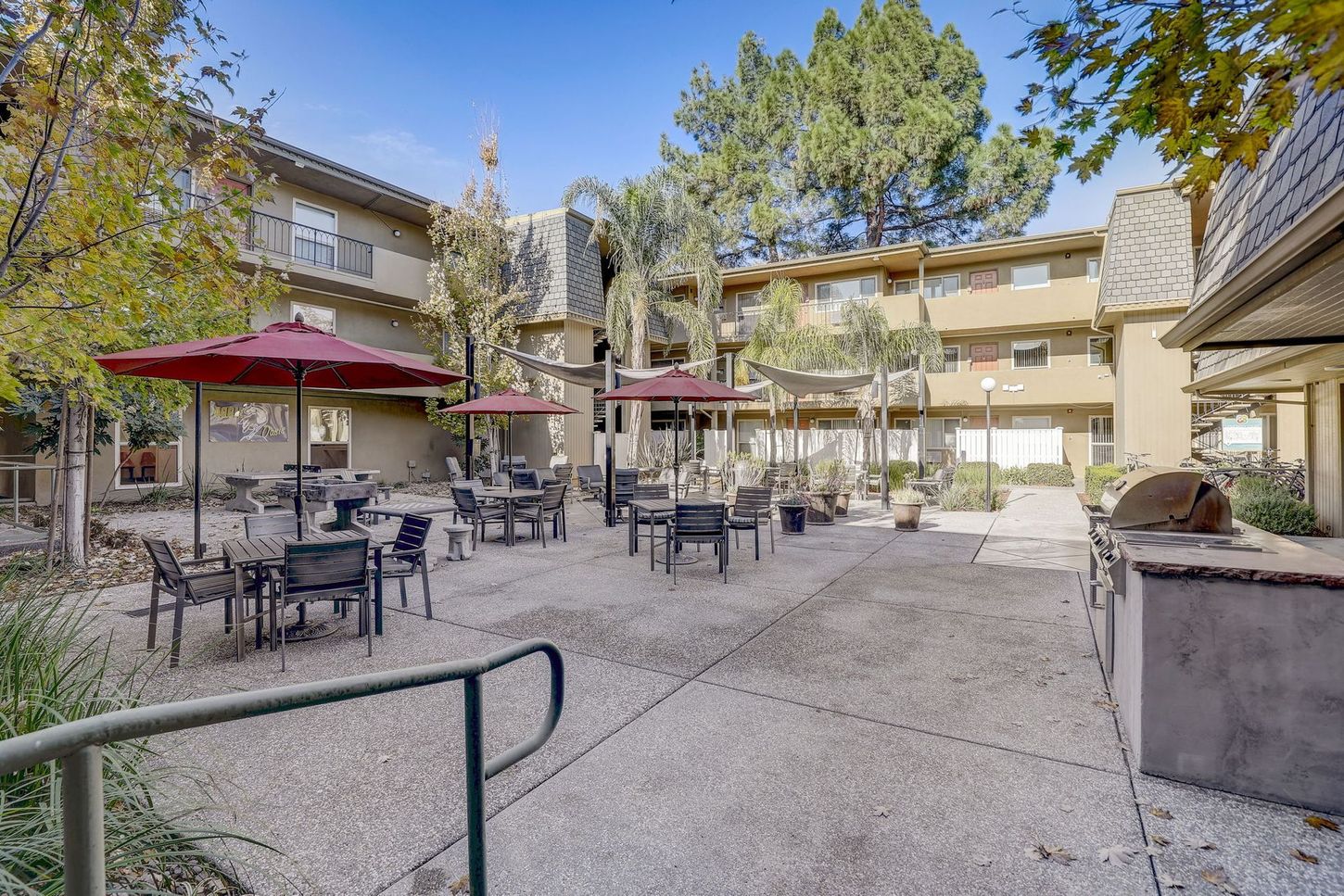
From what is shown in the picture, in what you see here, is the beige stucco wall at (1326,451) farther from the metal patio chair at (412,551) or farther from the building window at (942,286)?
the building window at (942,286)

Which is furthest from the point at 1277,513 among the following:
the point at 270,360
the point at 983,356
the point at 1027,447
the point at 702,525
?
the point at 983,356

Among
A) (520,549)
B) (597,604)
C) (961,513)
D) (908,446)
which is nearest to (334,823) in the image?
(597,604)

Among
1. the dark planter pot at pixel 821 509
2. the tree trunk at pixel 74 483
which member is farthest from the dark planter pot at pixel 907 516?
the tree trunk at pixel 74 483

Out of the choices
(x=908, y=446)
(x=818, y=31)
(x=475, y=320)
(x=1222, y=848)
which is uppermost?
(x=818, y=31)

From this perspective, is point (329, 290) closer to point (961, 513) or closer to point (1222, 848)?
point (961, 513)

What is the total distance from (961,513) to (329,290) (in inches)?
661

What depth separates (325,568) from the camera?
482 cm

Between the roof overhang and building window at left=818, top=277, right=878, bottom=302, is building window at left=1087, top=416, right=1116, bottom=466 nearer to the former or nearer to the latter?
building window at left=818, top=277, right=878, bottom=302

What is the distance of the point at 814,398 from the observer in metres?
23.7

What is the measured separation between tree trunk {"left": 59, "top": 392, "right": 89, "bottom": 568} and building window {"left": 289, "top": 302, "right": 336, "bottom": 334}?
30.8 ft

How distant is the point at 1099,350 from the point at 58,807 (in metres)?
26.3

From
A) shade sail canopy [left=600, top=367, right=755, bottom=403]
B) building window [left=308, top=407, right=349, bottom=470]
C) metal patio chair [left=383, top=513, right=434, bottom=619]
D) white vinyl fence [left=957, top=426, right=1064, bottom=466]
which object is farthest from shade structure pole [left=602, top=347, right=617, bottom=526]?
white vinyl fence [left=957, top=426, right=1064, bottom=466]

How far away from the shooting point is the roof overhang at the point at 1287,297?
2.69m

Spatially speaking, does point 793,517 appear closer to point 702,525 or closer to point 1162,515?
point 702,525
